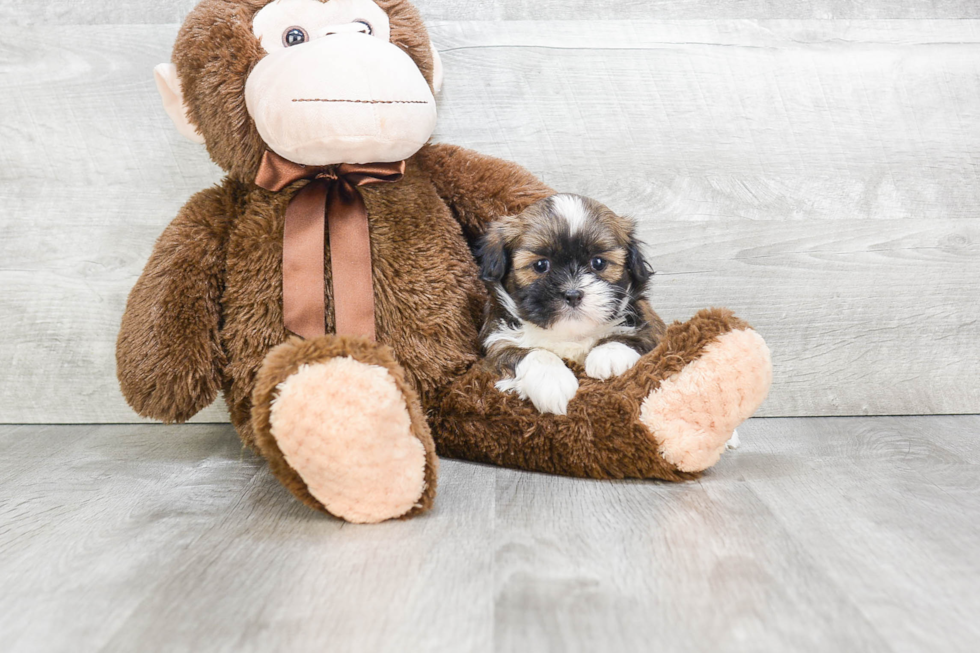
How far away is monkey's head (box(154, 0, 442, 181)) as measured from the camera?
1391 mm

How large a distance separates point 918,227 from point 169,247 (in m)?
1.76

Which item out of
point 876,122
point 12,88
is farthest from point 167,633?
point 876,122

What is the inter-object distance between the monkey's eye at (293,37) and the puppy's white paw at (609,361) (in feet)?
2.64

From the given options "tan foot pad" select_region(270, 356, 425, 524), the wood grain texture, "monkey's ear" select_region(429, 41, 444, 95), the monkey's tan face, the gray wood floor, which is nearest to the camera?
the gray wood floor

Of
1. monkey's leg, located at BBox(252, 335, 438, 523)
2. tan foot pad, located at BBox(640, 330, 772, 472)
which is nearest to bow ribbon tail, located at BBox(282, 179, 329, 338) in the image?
monkey's leg, located at BBox(252, 335, 438, 523)

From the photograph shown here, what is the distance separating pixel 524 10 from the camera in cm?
197

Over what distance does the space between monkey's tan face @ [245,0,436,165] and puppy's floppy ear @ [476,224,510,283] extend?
22 cm

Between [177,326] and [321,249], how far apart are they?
305mm

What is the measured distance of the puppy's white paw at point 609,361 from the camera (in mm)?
1519

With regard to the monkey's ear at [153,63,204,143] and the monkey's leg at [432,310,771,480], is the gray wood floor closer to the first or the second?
the monkey's leg at [432,310,771,480]

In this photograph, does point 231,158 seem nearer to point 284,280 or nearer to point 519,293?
point 284,280

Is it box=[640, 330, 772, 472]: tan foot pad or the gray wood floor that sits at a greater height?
box=[640, 330, 772, 472]: tan foot pad

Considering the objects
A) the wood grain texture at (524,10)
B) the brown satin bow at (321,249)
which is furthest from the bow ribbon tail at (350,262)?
the wood grain texture at (524,10)

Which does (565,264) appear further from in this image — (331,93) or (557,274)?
(331,93)
